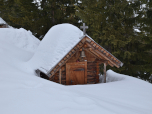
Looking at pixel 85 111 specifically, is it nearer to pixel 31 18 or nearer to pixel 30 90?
pixel 30 90

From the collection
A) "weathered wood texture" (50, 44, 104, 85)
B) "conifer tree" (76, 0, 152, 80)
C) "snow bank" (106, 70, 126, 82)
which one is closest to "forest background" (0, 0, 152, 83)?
"conifer tree" (76, 0, 152, 80)

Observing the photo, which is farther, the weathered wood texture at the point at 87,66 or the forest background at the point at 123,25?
the forest background at the point at 123,25

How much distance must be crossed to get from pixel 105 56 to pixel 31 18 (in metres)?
10.9

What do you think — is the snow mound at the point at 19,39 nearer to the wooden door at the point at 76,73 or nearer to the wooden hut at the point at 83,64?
the wooden hut at the point at 83,64

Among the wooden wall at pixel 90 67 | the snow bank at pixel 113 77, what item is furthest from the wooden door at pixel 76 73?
the snow bank at pixel 113 77

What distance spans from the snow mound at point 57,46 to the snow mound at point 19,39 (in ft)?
12.1

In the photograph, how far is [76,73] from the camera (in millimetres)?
7875

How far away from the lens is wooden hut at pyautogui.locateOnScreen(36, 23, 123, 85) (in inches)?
288

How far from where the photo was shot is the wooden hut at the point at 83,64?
288 inches

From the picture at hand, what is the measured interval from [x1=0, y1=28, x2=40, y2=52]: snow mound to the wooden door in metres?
5.46

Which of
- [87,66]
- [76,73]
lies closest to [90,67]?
[87,66]

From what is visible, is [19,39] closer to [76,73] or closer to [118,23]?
[76,73]

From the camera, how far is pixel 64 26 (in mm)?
9008

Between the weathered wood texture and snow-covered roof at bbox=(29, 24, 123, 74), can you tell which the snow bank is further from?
snow-covered roof at bbox=(29, 24, 123, 74)
